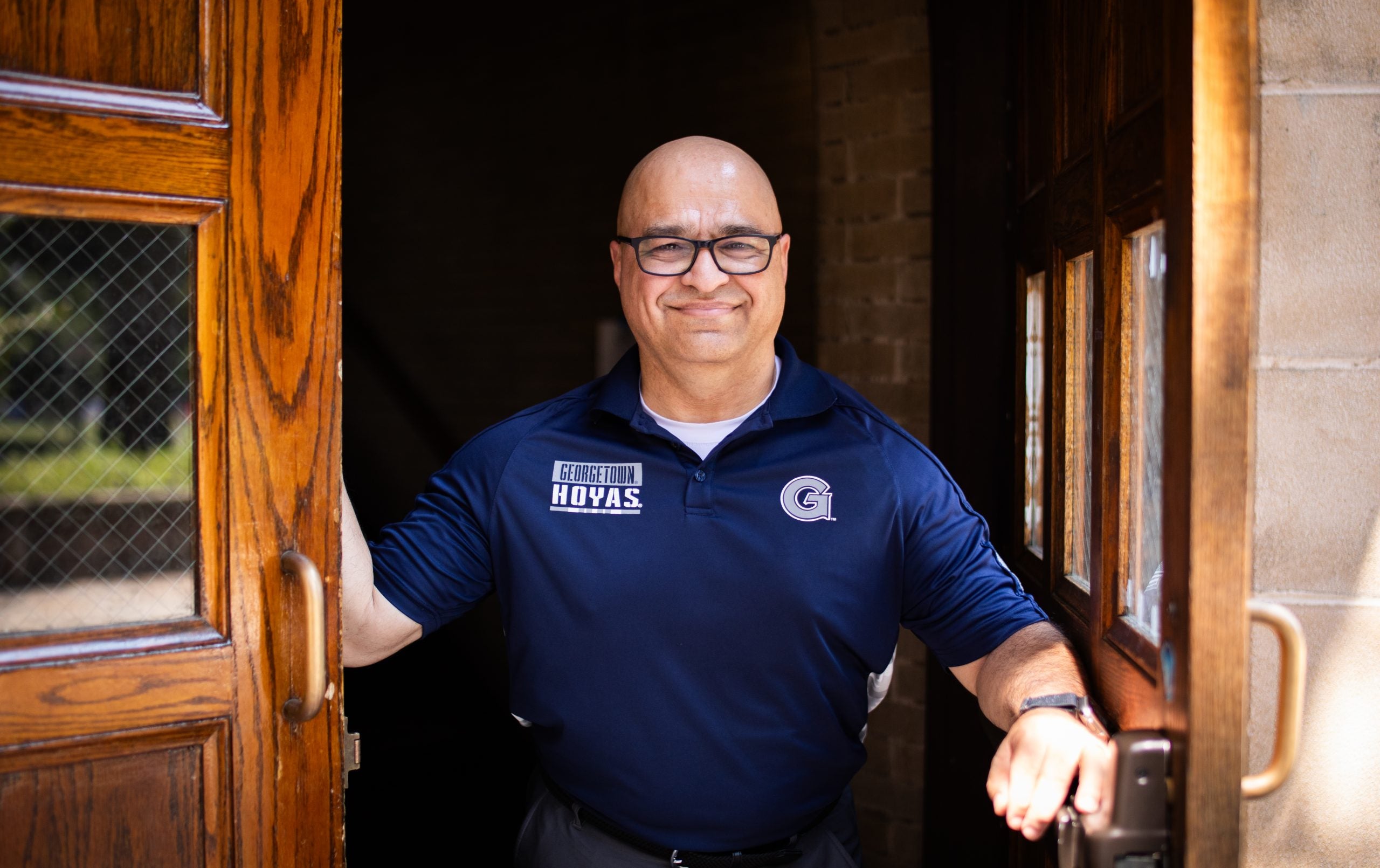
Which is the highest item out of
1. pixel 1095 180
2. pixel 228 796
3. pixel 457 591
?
pixel 1095 180

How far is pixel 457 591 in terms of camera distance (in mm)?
1854

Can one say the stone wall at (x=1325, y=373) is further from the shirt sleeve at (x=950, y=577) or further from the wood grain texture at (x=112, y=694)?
the wood grain texture at (x=112, y=694)

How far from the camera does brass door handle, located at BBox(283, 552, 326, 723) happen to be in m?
1.26

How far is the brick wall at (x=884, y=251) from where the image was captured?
A: 3.21m

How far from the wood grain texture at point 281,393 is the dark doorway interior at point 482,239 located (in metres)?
2.18

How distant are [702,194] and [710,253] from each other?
0.38ft

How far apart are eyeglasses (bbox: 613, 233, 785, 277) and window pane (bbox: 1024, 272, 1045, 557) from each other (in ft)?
2.31

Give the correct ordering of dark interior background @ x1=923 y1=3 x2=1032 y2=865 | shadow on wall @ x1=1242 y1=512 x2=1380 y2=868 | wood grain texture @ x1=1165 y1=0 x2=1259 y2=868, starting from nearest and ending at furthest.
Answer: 1. wood grain texture @ x1=1165 y1=0 x2=1259 y2=868
2. shadow on wall @ x1=1242 y1=512 x2=1380 y2=868
3. dark interior background @ x1=923 y1=3 x2=1032 y2=865

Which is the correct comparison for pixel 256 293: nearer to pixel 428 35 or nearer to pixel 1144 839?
pixel 1144 839

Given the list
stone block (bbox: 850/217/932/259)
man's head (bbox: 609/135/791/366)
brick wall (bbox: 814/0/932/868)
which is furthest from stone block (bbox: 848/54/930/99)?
man's head (bbox: 609/135/791/366)

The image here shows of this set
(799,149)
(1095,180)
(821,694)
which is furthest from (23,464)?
(799,149)

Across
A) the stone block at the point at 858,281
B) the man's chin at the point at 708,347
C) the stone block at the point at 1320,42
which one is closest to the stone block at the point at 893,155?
the stone block at the point at 858,281

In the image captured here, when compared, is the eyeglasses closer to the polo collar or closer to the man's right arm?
the polo collar

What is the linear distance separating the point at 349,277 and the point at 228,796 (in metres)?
5.01
